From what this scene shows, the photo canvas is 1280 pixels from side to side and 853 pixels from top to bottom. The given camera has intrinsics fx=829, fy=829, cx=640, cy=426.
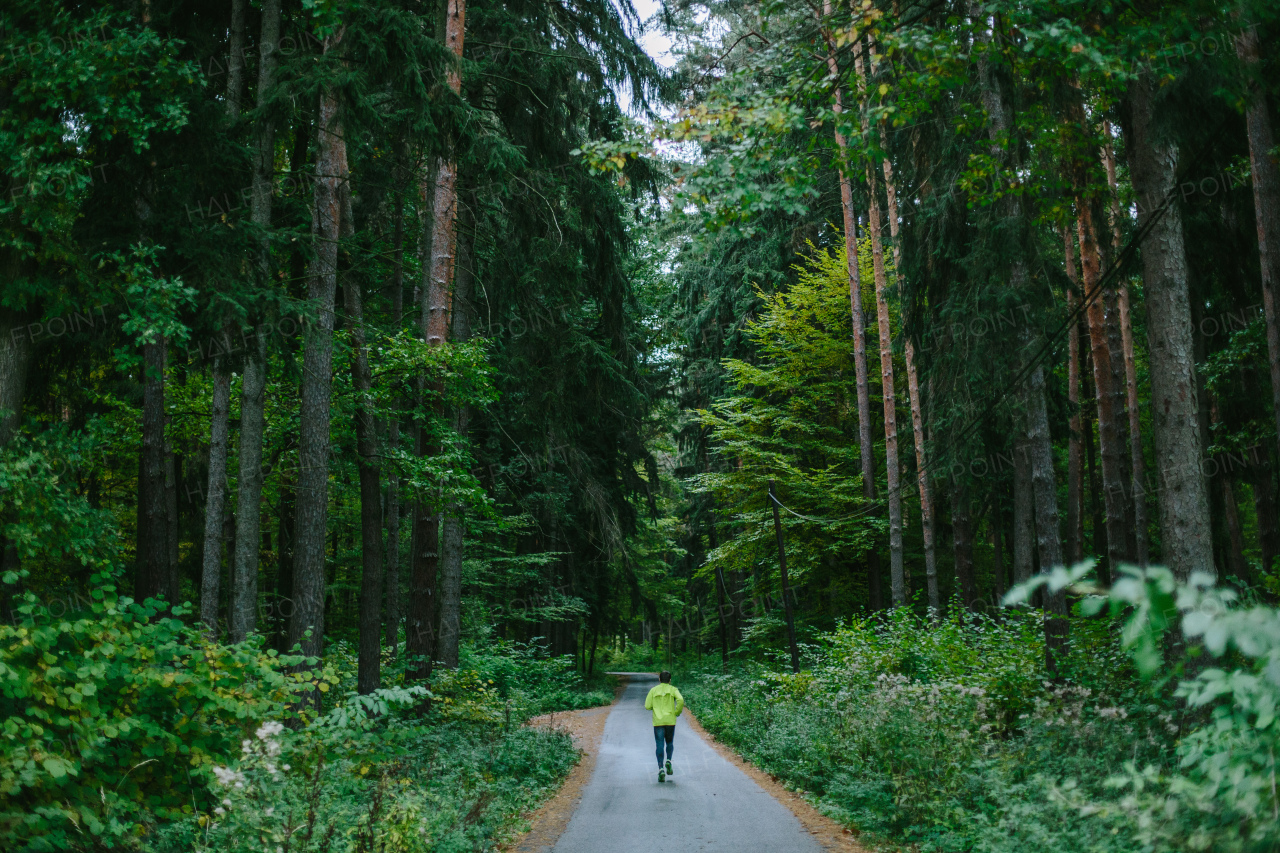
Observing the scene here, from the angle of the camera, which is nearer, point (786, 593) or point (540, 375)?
point (540, 375)

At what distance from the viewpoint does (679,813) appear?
31.7ft

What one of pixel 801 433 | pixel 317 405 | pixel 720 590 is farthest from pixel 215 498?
pixel 720 590

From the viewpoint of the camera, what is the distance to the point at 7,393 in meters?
9.30

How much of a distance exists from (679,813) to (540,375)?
8343 mm

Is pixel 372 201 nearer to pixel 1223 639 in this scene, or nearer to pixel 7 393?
pixel 7 393

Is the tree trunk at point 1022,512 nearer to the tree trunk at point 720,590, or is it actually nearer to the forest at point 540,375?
the forest at point 540,375

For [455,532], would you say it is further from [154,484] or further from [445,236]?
[445,236]

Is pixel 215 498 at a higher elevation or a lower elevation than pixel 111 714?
higher

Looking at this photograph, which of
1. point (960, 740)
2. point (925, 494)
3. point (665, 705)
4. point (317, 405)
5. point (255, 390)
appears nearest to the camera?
point (960, 740)

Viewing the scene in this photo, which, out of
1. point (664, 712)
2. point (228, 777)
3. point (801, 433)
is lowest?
point (664, 712)

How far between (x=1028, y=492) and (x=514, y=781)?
10569 mm

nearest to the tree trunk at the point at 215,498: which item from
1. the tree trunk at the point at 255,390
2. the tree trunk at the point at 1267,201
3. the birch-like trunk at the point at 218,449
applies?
the birch-like trunk at the point at 218,449

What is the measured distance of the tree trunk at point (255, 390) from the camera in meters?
10.1

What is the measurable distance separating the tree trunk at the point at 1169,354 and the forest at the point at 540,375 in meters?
0.04
